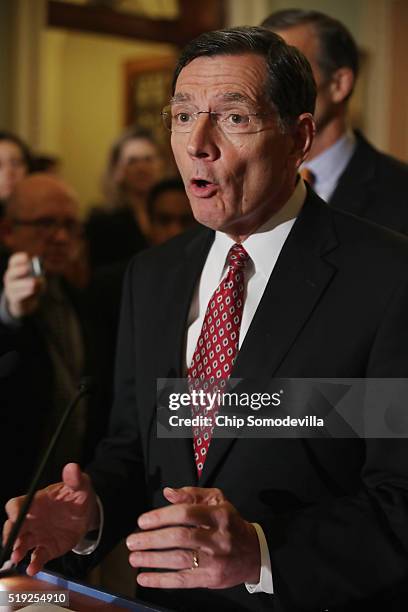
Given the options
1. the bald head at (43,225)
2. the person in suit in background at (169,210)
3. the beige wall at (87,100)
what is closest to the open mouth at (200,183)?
the bald head at (43,225)

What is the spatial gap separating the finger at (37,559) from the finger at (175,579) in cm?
19

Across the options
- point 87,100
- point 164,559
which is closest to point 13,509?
point 164,559

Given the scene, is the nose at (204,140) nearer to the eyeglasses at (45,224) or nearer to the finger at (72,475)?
the finger at (72,475)

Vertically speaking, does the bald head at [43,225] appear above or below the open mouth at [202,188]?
above

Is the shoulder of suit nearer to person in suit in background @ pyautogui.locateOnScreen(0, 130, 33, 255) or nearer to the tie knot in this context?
the tie knot

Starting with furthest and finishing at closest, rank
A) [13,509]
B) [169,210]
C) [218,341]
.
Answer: [169,210]
[218,341]
[13,509]

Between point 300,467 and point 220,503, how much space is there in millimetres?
234

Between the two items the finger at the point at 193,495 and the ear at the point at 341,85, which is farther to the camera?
the ear at the point at 341,85

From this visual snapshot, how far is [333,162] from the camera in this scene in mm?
2422

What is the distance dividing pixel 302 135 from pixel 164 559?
29.1 inches

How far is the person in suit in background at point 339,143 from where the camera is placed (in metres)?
2.29

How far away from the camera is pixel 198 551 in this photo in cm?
118

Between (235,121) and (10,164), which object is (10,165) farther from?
(235,121)

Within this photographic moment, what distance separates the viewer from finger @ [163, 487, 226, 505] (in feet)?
3.89
